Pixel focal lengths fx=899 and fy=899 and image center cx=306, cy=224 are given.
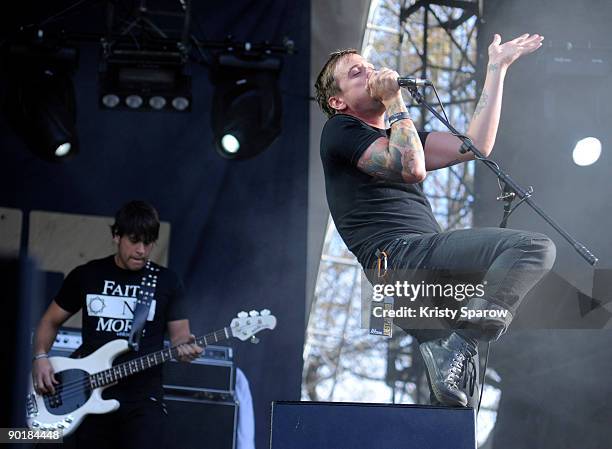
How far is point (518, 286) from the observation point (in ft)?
8.67

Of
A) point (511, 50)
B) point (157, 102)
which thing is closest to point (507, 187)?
point (511, 50)

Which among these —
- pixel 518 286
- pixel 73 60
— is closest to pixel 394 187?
pixel 518 286

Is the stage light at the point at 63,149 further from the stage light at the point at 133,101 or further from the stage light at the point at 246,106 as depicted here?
the stage light at the point at 246,106

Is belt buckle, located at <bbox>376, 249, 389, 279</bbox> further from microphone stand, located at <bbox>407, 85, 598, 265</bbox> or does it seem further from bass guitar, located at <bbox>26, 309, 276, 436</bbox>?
bass guitar, located at <bbox>26, 309, 276, 436</bbox>

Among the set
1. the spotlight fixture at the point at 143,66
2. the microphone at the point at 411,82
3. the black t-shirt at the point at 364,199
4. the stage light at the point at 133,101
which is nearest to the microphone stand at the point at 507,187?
the microphone at the point at 411,82

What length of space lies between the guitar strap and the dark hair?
0.19 metres

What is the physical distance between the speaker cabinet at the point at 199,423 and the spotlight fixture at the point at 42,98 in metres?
1.49

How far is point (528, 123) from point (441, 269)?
5.98ft

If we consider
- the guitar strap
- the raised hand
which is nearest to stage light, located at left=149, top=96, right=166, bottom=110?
the guitar strap

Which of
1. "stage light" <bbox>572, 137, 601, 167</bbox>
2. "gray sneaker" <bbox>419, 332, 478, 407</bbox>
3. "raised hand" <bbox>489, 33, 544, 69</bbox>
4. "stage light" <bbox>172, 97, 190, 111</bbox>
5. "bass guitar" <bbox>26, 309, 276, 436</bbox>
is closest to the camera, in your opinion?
"gray sneaker" <bbox>419, 332, 478, 407</bbox>

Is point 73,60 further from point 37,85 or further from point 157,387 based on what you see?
point 157,387

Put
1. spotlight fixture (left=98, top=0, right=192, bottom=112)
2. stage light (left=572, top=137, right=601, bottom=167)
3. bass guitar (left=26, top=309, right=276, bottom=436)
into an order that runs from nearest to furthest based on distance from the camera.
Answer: bass guitar (left=26, top=309, right=276, bottom=436) → stage light (left=572, top=137, right=601, bottom=167) → spotlight fixture (left=98, top=0, right=192, bottom=112)

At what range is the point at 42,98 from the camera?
469cm

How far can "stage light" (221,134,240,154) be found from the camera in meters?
4.75
